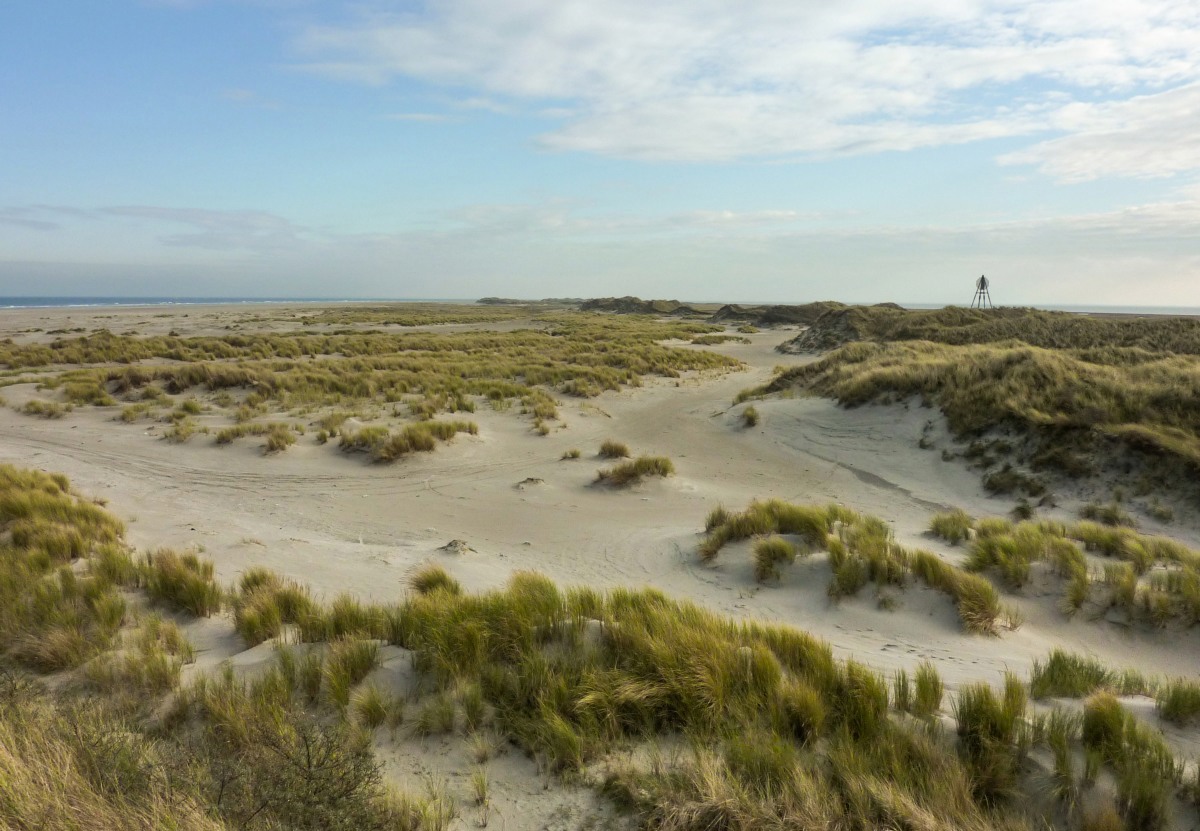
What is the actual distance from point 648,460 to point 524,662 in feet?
24.9

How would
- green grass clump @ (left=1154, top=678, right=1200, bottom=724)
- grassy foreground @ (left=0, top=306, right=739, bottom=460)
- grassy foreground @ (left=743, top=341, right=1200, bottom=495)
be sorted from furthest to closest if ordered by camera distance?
grassy foreground @ (left=0, top=306, right=739, bottom=460)
grassy foreground @ (left=743, top=341, right=1200, bottom=495)
green grass clump @ (left=1154, top=678, right=1200, bottom=724)

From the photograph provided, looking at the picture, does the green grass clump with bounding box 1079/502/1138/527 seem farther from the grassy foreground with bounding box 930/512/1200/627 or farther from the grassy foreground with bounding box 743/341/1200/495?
the grassy foreground with bounding box 930/512/1200/627

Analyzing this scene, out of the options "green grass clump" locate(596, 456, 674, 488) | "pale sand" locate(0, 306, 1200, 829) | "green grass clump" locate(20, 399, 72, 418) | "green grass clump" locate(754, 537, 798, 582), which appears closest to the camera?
"pale sand" locate(0, 306, 1200, 829)

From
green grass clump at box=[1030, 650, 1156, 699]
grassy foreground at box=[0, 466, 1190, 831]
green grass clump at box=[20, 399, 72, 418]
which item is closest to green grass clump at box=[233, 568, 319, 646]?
grassy foreground at box=[0, 466, 1190, 831]

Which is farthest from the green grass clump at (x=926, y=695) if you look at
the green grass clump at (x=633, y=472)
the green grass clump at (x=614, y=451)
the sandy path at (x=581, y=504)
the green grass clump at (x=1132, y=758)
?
the green grass clump at (x=614, y=451)

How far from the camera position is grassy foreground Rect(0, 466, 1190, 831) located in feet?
8.43

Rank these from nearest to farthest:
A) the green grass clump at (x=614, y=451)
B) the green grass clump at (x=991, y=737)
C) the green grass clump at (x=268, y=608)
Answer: the green grass clump at (x=991, y=737) < the green grass clump at (x=268, y=608) < the green grass clump at (x=614, y=451)

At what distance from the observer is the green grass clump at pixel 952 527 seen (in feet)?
25.2

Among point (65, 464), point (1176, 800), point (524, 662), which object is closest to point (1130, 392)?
point (1176, 800)

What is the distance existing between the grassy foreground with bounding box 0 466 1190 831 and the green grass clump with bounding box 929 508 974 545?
15.4ft

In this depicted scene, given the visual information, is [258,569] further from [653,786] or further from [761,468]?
[761,468]

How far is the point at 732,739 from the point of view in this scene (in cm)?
308

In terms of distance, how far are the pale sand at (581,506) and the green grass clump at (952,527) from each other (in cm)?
27

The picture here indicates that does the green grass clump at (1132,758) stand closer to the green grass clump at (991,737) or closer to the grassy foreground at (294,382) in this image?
the green grass clump at (991,737)
